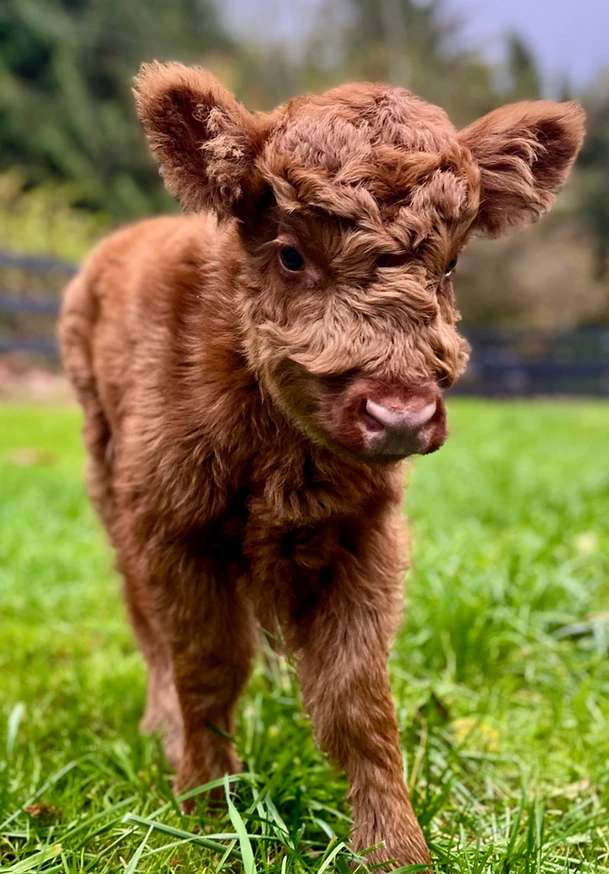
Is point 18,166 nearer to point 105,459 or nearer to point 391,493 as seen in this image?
point 105,459

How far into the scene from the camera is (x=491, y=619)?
361cm

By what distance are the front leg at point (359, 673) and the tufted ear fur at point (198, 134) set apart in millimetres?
928

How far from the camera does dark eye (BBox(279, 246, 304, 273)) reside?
2031 mm

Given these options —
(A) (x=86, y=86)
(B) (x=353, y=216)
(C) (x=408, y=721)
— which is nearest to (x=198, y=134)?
(B) (x=353, y=216)

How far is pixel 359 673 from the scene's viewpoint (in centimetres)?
229

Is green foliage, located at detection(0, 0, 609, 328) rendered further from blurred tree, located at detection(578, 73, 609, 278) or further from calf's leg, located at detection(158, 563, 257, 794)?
calf's leg, located at detection(158, 563, 257, 794)

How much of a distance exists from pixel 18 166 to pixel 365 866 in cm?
2515

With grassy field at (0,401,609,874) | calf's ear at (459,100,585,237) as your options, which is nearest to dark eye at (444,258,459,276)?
calf's ear at (459,100,585,237)

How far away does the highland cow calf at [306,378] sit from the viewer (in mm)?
1893

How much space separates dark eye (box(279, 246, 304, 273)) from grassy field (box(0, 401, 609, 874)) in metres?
1.31

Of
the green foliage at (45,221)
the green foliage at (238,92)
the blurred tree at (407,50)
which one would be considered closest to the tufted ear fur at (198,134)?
the green foliage at (238,92)

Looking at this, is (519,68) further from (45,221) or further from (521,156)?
(521,156)

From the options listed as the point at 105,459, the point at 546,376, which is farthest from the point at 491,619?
the point at 546,376

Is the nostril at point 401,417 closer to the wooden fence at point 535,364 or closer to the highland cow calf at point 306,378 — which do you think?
the highland cow calf at point 306,378
